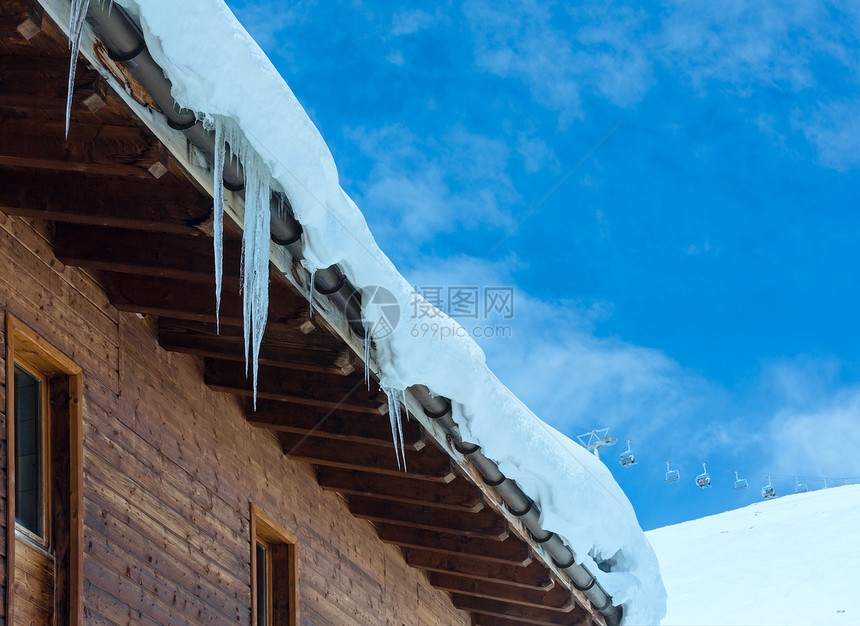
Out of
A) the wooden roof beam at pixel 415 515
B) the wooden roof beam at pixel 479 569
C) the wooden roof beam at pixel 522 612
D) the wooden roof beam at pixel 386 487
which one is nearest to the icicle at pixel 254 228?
the wooden roof beam at pixel 386 487

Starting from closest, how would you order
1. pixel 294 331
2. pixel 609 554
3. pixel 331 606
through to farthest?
pixel 294 331 < pixel 331 606 < pixel 609 554

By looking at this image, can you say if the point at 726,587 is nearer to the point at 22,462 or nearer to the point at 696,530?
the point at 696,530

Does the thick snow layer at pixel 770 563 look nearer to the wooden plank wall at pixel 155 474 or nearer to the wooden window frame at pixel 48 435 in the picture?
the wooden plank wall at pixel 155 474

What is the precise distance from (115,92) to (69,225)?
1.18 meters

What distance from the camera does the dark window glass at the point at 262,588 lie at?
5707 millimetres

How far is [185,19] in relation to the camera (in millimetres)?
3172

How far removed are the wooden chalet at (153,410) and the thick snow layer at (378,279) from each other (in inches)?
7.8

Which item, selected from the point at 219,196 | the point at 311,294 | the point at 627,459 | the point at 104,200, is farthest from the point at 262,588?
the point at 627,459

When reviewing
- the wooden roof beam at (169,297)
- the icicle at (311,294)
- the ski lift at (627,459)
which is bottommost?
the icicle at (311,294)

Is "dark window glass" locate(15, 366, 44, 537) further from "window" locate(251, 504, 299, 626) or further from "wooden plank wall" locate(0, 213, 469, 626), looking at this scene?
"window" locate(251, 504, 299, 626)

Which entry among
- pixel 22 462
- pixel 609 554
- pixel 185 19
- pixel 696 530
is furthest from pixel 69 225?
pixel 696 530

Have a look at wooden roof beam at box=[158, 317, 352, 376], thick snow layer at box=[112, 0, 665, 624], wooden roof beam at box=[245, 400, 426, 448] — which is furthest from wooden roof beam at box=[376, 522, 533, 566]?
wooden roof beam at box=[158, 317, 352, 376]

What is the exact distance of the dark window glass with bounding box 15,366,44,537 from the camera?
408 cm

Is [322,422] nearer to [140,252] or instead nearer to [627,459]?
[140,252]
